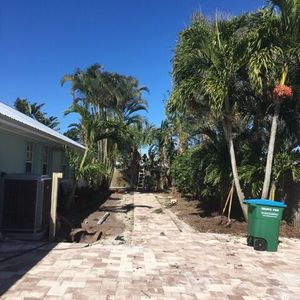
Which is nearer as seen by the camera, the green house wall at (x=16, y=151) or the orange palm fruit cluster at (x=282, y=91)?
the green house wall at (x=16, y=151)

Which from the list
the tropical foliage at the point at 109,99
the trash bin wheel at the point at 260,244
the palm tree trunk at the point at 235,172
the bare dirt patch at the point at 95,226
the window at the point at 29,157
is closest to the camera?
the trash bin wheel at the point at 260,244

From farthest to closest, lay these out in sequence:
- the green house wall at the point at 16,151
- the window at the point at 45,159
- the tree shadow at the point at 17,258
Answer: the window at the point at 45,159 < the green house wall at the point at 16,151 < the tree shadow at the point at 17,258

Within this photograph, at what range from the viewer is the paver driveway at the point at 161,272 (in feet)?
20.1

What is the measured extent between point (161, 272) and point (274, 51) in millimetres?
6781

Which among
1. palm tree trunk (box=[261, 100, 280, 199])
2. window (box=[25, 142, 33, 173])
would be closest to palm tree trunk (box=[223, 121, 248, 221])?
palm tree trunk (box=[261, 100, 280, 199])

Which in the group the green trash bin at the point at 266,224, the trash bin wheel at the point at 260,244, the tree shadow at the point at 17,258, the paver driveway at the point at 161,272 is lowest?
the tree shadow at the point at 17,258

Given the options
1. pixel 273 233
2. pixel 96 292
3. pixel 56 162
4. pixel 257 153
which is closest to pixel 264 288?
pixel 96 292

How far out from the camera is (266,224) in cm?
977

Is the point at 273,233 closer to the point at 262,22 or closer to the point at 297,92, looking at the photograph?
the point at 297,92

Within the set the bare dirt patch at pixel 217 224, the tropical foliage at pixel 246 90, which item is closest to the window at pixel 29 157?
the tropical foliage at pixel 246 90

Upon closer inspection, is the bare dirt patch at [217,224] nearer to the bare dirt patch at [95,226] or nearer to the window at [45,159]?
the bare dirt patch at [95,226]

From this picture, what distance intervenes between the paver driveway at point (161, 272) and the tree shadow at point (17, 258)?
0.04 m

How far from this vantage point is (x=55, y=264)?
744cm

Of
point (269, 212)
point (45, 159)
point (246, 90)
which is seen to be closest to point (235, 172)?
point (246, 90)
